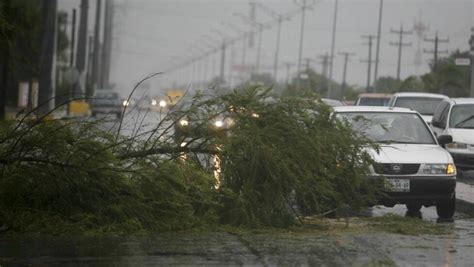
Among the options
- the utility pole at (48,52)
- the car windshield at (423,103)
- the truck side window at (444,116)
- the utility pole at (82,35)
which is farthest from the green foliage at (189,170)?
the utility pole at (82,35)

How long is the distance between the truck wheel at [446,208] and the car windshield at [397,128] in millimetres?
1103

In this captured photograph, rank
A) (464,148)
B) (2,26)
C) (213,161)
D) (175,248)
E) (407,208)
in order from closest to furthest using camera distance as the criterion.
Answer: (175,248) → (213,161) → (2,26) → (407,208) → (464,148)

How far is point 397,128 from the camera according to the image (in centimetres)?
1419

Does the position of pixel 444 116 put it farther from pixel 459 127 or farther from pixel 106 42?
pixel 106 42

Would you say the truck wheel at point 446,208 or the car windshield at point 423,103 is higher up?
the car windshield at point 423,103

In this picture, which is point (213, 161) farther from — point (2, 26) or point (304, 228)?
point (2, 26)

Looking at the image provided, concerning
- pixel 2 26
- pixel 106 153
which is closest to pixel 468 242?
pixel 106 153

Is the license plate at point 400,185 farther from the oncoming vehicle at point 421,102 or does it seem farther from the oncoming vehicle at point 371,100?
the oncoming vehicle at point 371,100

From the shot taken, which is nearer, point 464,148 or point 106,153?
point 106,153

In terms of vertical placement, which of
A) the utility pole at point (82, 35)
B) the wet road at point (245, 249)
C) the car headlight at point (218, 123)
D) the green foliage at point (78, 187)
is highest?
the utility pole at point (82, 35)

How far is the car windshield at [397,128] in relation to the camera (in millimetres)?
13891

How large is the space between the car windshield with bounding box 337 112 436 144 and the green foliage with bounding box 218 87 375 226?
2442 mm

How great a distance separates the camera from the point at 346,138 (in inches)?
441

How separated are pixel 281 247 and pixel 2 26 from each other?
5.72 meters
